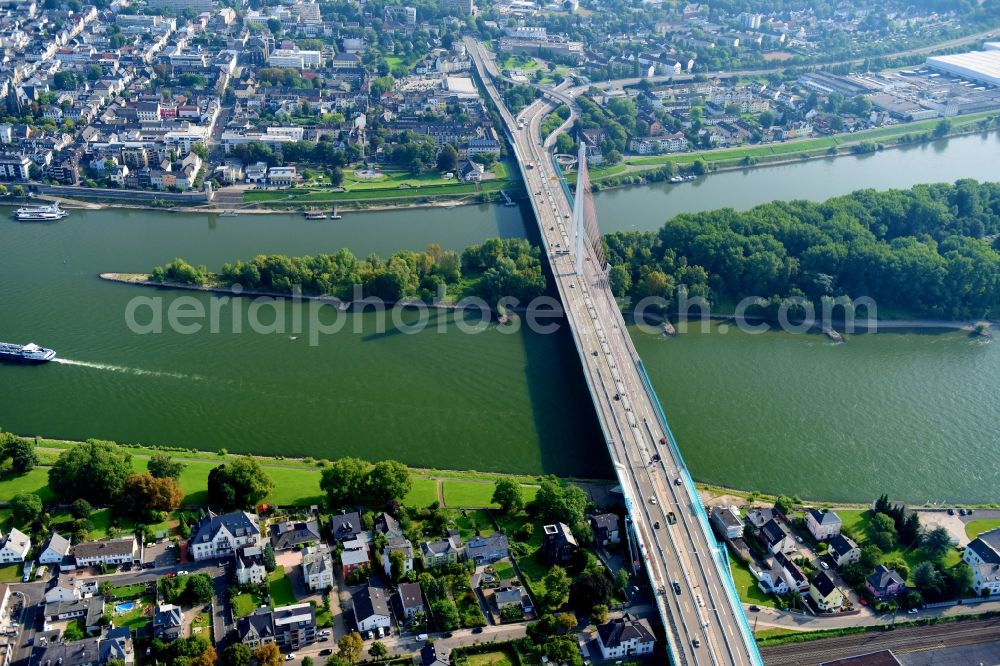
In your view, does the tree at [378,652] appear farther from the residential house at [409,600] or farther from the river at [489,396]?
the river at [489,396]

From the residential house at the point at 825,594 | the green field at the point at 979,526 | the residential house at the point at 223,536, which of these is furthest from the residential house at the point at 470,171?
the residential house at the point at 825,594

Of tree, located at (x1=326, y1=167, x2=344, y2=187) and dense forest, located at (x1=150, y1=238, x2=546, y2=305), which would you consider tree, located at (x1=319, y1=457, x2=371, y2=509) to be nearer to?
dense forest, located at (x1=150, y1=238, x2=546, y2=305)

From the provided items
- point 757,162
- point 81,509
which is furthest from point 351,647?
point 757,162

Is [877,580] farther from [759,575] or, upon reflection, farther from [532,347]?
[532,347]

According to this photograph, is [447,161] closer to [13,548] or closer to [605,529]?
[605,529]

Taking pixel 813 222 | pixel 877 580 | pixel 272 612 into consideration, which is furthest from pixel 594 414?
pixel 813 222

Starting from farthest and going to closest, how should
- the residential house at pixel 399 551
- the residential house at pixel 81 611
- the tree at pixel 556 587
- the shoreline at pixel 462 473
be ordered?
the shoreline at pixel 462 473, the residential house at pixel 399 551, the tree at pixel 556 587, the residential house at pixel 81 611
